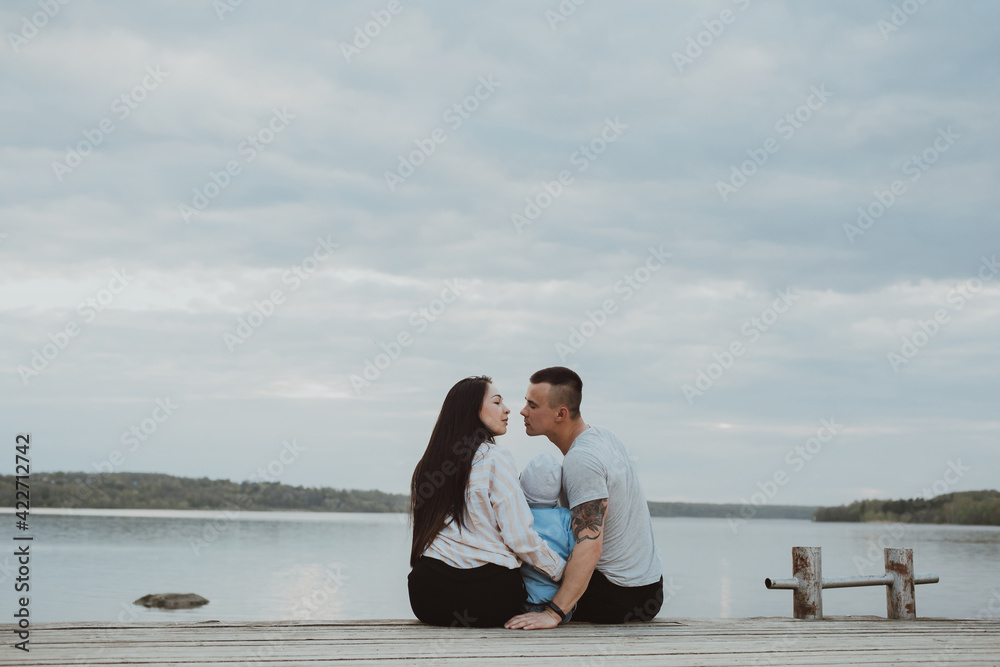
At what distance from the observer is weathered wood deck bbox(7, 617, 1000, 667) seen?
12.6 feet

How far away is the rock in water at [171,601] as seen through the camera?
23953 millimetres

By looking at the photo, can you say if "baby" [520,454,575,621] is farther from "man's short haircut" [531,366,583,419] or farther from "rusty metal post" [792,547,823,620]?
"rusty metal post" [792,547,823,620]

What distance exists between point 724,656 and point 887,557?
386 cm

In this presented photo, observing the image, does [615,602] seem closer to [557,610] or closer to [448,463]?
[557,610]

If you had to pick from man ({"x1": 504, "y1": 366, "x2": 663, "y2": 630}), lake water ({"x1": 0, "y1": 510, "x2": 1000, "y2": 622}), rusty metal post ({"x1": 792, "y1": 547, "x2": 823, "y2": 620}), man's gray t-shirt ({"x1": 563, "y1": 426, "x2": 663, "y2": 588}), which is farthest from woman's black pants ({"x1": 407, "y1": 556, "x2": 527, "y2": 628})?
lake water ({"x1": 0, "y1": 510, "x2": 1000, "y2": 622})

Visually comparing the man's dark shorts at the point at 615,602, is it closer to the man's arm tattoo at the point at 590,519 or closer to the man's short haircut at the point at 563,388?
the man's arm tattoo at the point at 590,519

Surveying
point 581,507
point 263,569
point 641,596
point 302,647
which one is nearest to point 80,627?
point 302,647

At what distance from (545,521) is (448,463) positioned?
661 millimetres

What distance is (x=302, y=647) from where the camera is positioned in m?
4.18

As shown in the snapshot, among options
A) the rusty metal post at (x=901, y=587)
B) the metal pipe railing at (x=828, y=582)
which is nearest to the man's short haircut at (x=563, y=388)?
the metal pipe railing at (x=828, y=582)

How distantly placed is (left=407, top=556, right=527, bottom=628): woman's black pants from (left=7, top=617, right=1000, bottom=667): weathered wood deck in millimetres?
147

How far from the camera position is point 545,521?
5125 mm

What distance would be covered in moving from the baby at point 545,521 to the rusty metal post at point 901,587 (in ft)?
10.5

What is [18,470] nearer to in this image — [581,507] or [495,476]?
[495,476]
